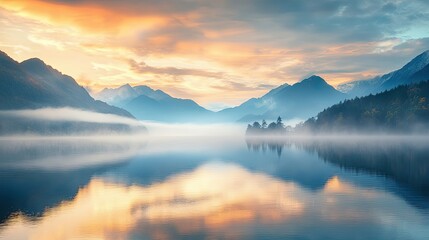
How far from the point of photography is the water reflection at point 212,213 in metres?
42.9

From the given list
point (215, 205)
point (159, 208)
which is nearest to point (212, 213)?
point (215, 205)

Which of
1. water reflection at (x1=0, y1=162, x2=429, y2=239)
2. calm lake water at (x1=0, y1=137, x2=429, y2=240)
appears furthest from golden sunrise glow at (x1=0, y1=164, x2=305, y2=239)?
calm lake water at (x1=0, y1=137, x2=429, y2=240)

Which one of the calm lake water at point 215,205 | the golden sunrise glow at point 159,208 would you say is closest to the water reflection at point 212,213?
the golden sunrise glow at point 159,208

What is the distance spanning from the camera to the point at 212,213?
51625 mm

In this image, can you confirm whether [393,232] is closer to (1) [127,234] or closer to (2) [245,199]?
(2) [245,199]

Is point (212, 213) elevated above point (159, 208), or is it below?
below

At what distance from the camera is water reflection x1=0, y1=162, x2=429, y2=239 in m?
42.9

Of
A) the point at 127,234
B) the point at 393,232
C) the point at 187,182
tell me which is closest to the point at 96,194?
→ the point at 187,182

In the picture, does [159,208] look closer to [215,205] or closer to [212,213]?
[212,213]

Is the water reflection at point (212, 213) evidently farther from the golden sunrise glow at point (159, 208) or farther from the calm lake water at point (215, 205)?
the calm lake water at point (215, 205)

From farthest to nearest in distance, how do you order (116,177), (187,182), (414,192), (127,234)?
(116,177) < (187,182) < (414,192) < (127,234)

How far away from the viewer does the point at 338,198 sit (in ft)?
205

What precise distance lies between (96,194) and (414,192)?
175 feet

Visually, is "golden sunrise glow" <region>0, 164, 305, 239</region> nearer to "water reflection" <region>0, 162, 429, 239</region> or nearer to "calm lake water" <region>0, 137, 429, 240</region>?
"water reflection" <region>0, 162, 429, 239</region>
